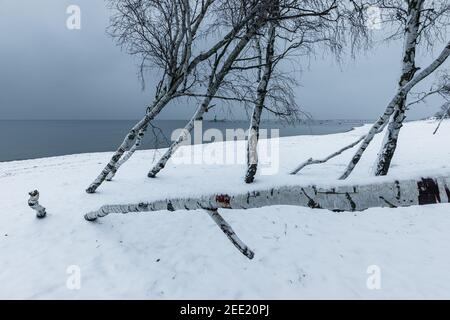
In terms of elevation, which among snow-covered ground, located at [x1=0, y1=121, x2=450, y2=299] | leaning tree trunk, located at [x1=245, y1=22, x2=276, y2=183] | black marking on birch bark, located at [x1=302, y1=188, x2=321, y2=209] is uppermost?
leaning tree trunk, located at [x1=245, y1=22, x2=276, y2=183]

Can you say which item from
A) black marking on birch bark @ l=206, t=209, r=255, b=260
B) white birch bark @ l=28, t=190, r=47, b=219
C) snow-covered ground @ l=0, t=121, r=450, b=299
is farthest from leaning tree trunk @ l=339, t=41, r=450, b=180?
white birch bark @ l=28, t=190, r=47, b=219

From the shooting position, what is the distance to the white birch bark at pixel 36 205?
5155 millimetres

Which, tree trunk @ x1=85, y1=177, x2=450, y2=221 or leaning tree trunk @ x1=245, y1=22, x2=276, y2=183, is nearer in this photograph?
tree trunk @ x1=85, y1=177, x2=450, y2=221

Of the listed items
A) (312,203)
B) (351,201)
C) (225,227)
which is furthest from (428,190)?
(225,227)

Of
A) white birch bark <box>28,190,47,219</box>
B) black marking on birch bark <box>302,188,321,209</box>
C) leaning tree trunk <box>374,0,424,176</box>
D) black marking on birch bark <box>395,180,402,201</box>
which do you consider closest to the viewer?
black marking on birch bark <box>395,180,402,201</box>

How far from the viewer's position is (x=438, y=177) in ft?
6.72

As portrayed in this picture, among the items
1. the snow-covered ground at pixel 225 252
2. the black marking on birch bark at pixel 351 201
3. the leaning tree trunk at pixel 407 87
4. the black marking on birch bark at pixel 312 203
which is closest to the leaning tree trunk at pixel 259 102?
the snow-covered ground at pixel 225 252

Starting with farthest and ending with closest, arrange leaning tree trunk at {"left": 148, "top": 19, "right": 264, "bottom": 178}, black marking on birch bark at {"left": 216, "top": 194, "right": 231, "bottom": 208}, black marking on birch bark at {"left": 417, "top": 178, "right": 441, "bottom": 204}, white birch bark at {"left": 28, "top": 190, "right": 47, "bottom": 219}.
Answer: white birch bark at {"left": 28, "top": 190, "right": 47, "bottom": 219}, leaning tree trunk at {"left": 148, "top": 19, "right": 264, "bottom": 178}, black marking on birch bark at {"left": 216, "top": 194, "right": 231, "bottom": 208}, black marking on birch bark at {"left": 417, "top": 178, "right": 441, "bottom": 204}

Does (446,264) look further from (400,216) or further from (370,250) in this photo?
(400,216)

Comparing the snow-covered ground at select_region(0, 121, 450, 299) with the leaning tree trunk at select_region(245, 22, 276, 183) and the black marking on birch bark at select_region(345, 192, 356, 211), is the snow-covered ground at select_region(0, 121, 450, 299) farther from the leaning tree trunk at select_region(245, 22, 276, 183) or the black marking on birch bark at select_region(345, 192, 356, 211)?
the leaning tree trunk at select_region(245, 22, 276, 183)

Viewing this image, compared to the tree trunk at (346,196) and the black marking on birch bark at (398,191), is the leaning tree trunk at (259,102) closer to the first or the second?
the tree trunk at (346,196)

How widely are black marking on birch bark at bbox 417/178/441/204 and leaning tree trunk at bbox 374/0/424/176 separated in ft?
16.4

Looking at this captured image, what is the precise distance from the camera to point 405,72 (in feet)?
20.5

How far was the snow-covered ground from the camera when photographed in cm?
370
